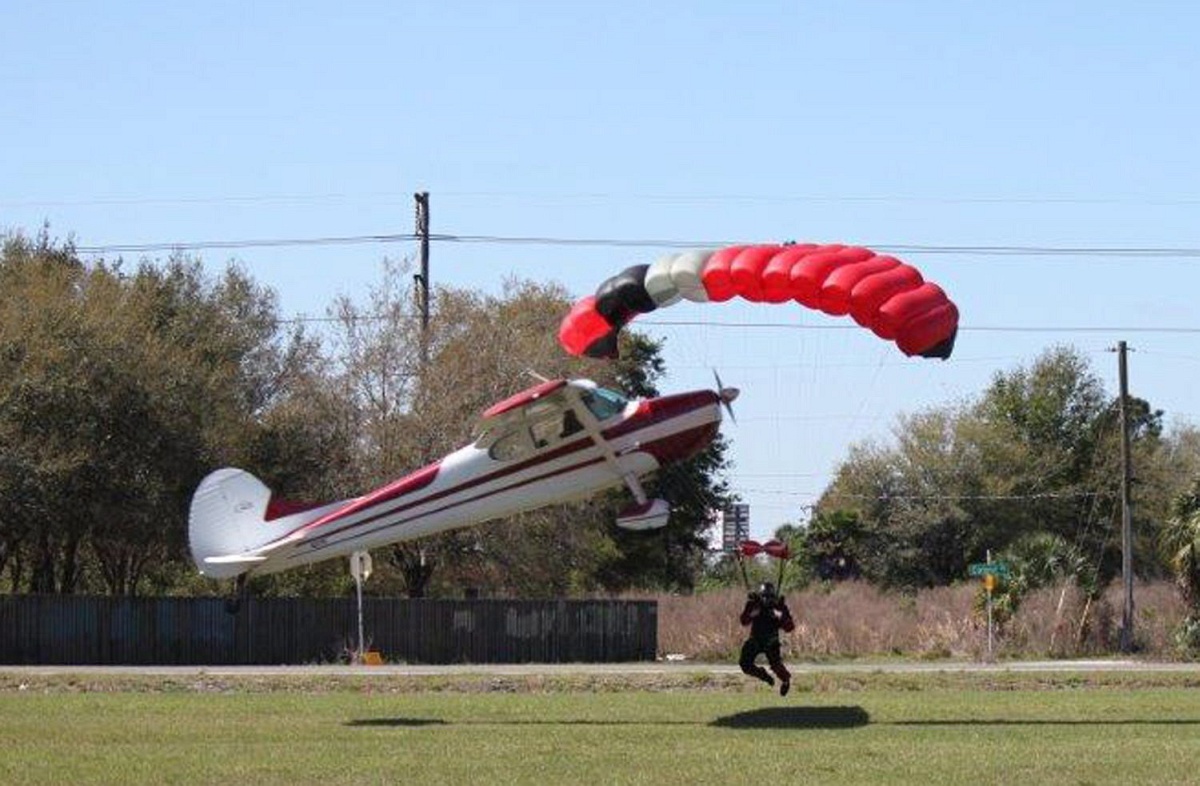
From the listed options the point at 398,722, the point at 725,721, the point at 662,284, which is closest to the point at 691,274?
the point at 662,284

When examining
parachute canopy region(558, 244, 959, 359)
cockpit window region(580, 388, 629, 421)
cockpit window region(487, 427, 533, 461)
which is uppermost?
parachute canopy region(558, 244, 959, 359)

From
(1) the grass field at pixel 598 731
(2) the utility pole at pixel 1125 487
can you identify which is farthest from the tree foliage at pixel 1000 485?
(1) the grass field at pixel 598 731

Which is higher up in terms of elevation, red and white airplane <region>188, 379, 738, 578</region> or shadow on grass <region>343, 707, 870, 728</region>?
red and white airplane <region>188, 379, 738, 578</region>

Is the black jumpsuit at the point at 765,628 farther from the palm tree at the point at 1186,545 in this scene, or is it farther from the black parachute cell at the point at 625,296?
the palm tree at the point at 1186,545

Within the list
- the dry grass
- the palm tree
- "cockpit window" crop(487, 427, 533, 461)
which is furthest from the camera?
the dry grass

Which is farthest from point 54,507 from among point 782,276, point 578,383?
point 782,276

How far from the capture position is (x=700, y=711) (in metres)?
28.7

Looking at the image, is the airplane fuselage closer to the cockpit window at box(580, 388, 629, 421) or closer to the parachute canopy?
the cockpit window at box(580, 388, 629, 421)

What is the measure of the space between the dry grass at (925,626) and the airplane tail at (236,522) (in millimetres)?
26014

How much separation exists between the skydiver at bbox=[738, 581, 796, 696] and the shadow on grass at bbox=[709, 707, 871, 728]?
880 millimetres

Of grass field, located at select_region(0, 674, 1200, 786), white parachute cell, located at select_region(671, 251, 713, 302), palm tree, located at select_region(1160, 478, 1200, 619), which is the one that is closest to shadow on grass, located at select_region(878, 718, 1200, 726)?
grass field, located at select_region(0, 674, 1200, 786)

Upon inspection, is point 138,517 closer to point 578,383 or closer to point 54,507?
point 54,507

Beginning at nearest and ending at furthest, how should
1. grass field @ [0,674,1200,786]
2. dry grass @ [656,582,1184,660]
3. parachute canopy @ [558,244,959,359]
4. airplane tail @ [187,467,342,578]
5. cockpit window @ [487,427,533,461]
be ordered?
grass field @ [0,674,1200,786], parachute canopy @ [558,244,959,359], cockpit window @ [487,427,533,461], airplane tail @ [187,467,342,578], dry grass @ [656,582,1184,660]

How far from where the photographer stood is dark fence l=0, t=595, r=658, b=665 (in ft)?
158
